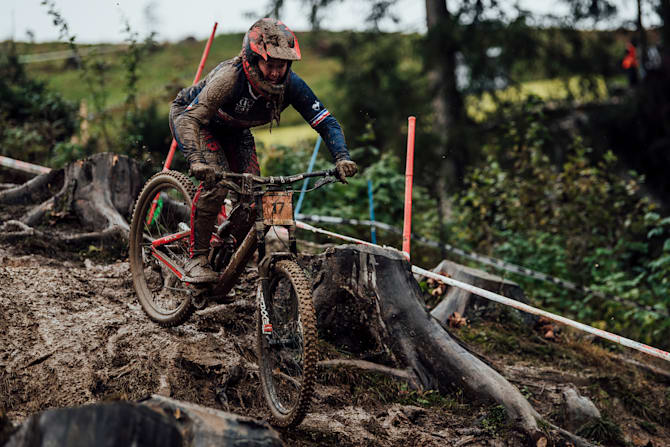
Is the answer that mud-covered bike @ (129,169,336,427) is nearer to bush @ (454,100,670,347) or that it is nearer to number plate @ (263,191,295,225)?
number plate @ (263,191,295,225)

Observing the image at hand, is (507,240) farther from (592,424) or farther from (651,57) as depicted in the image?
(651,57)

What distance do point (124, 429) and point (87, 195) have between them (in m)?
5.04

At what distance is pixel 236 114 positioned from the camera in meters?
4.25

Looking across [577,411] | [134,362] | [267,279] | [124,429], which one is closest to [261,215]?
[267,279]

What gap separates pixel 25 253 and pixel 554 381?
494cm

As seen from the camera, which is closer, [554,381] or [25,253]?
→ [554,381]

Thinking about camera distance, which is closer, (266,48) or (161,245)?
(266,48)

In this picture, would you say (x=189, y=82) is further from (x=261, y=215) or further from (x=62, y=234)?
(x=261, y=215)

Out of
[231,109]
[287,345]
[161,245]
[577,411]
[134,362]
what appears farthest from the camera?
[161,245]

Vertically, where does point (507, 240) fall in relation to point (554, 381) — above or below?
above

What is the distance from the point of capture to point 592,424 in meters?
4.73

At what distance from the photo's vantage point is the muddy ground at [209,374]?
382 cm

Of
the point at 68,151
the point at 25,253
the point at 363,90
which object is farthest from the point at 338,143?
the point at 363,90

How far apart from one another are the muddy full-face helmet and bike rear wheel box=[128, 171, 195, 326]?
0.97m
